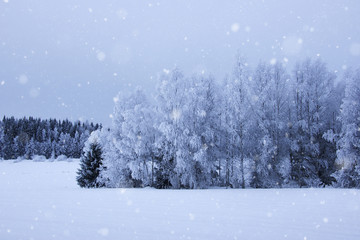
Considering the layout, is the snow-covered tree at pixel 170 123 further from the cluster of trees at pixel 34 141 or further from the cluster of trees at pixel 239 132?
the cluster of trees at pixel 34 141

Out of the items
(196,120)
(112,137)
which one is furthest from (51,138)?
(196,120)

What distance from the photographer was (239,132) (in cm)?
2569

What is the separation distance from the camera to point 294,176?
25344 mm

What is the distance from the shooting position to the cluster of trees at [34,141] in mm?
91375

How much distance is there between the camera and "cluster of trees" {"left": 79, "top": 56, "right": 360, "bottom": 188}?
2511cm

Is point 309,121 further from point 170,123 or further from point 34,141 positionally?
point 34,141

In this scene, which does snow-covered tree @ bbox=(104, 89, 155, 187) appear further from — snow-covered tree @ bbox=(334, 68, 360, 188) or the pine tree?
snow-covered tree @ bbox=(334, 68, 360, 188)

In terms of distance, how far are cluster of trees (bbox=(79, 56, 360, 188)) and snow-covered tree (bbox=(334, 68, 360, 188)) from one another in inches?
15.6

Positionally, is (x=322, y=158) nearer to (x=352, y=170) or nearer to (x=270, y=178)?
(x=352, y=170)

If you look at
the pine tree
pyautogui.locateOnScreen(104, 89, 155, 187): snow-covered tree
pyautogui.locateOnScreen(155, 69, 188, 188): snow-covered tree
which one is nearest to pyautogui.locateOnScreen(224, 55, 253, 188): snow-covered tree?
pyautogui.locateOnScreen(155, 69, 188, 188): snow-covered tree

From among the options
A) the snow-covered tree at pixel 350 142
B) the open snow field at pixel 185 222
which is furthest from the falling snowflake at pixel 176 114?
the snow-covered tree at pixel 350 142

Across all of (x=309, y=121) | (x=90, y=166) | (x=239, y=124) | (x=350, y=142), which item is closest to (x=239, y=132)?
(x=239, y=124)

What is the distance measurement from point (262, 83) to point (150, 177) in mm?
15628

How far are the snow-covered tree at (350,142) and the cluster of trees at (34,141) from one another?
92654 millimetres
